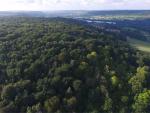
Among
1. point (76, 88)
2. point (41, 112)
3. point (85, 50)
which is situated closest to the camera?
point (41, 112)

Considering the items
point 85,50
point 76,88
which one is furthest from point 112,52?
point 76,88

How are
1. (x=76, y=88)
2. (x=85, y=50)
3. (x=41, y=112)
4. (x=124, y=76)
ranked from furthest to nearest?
(x=85, y=50) → (x=124, y=76) → (x=76, y=88) → (x=41, y=112)

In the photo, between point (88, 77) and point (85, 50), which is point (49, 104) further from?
point (85, 50)

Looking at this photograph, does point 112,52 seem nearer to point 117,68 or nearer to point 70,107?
point 117,68

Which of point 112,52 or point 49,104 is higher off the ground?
point 112,52

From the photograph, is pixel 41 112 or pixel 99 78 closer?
pixel 41 112

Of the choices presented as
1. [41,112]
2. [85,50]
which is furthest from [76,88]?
[85,50]
